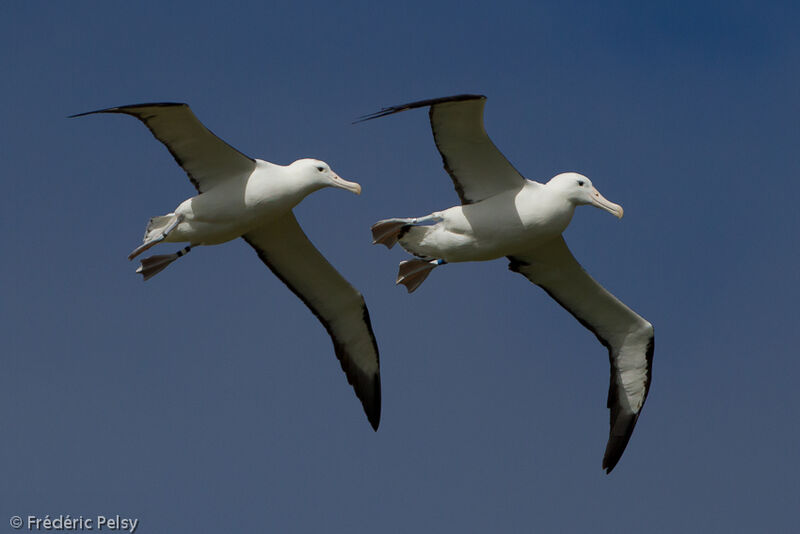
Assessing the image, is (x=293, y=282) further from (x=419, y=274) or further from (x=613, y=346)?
(x=613, y=346)

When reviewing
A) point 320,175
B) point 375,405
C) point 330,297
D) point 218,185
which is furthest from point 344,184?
point 375,405

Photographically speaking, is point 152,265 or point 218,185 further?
point 152,265

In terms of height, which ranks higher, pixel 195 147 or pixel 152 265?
pixel 195 147

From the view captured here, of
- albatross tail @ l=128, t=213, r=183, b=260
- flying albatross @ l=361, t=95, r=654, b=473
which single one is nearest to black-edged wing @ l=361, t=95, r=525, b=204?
flying albatross @ l=361, t=95, r=654, b=473

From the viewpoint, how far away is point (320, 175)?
19406mm

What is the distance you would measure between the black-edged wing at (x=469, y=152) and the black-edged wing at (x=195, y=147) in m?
A: 2.69

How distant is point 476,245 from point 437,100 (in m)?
2.30

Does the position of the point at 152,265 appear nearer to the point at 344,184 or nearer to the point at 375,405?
the point at 344,184

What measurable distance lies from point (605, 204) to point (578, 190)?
1.82 ft

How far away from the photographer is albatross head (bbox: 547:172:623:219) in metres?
19.4

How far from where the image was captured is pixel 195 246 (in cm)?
2002

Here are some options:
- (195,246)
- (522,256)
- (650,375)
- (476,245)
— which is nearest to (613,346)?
(650,375)

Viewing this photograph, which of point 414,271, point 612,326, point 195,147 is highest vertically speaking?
point 195,147

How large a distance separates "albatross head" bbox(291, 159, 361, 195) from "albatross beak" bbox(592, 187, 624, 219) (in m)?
3.31
